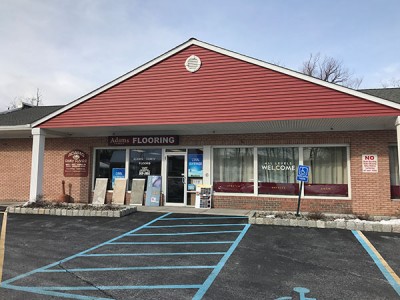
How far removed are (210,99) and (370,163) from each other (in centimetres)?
604

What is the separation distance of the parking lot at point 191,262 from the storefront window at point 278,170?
10.7 feet

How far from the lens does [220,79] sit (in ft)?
36.1

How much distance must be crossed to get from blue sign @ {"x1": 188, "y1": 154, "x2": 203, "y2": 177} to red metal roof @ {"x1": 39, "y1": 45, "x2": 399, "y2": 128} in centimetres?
235

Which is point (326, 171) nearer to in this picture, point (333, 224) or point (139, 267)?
point (333, 224)

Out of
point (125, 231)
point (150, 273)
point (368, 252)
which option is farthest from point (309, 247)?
point (125, 231)

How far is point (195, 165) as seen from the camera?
12992 mm

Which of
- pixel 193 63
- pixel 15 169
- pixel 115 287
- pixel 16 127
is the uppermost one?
pixel 193 63

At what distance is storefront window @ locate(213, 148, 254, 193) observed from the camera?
12484 mm

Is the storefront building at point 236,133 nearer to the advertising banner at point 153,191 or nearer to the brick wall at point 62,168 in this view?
the brick wall at point 62,168

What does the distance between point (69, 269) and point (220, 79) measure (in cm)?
772

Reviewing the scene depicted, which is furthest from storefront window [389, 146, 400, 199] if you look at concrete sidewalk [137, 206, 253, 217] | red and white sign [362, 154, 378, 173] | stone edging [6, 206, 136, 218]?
stone edging [6, 206, 136, 218]

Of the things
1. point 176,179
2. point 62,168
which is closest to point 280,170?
point 176,179

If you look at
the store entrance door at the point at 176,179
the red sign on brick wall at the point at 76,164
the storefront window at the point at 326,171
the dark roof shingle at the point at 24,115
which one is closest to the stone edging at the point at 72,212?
the store entrance door at the point at 176,179

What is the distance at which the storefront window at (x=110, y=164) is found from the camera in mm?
13883
